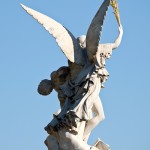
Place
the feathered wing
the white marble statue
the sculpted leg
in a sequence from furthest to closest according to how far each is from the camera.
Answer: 1. the sculpted leg
2. the feathered wing
3. the white marble statue

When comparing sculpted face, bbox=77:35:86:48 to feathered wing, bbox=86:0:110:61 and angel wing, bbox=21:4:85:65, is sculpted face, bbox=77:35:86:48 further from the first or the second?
feathered wing, bbox=86:0:110:61

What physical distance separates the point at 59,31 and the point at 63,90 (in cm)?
122

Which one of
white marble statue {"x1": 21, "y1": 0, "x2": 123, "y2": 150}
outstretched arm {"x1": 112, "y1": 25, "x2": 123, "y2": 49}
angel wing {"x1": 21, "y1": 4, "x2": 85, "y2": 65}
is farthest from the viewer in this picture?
outstretched arm {"x1": 112, "y1": 25, "x2": 123, "y2": 49}

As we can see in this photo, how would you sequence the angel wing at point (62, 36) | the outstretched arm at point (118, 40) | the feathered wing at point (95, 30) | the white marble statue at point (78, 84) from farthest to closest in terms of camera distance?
the outstretched arm at point (118, 40) → the angel wing at point (62, 36) → the feathered wing at point (95, 30) → the white marble statue at point (78, 84)

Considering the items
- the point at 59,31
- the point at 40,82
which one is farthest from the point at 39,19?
the point at 40,82

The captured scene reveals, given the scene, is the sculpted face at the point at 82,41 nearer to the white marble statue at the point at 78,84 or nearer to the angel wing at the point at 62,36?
the white marble statue at the point at 78,84

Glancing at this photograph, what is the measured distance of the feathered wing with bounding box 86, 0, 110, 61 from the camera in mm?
14336

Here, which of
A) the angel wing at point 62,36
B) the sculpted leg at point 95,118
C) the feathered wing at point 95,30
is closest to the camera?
the feathered wing at point 95,30

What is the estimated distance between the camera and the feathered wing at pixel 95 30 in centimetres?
1434

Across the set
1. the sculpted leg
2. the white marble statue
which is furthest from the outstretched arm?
the sculpted leg

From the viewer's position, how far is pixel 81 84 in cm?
1445

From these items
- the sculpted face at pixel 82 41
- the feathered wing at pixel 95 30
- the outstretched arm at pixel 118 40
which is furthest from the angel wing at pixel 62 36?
the outstretched arm at pixel 118 40

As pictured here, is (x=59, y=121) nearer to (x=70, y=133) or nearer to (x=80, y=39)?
(x=70, y=133)

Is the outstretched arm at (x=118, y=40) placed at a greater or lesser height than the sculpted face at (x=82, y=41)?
lesser
